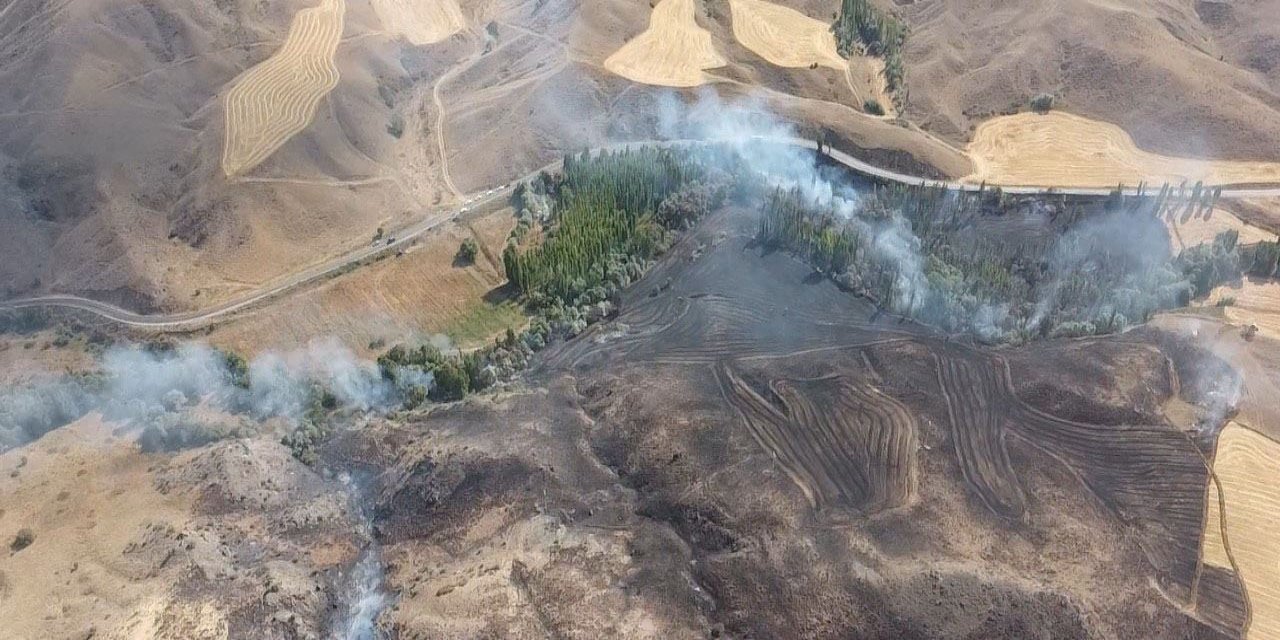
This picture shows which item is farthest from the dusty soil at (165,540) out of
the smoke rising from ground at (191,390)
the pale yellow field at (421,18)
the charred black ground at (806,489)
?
the pale yellow field at (421,18)

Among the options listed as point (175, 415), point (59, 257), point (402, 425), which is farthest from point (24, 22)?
point (402, 425)

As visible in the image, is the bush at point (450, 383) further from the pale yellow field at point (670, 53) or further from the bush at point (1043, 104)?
the bush at point (1043, 104)

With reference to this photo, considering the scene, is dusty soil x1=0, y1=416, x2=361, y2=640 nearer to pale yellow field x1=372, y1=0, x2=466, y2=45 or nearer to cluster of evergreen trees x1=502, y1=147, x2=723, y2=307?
cluster of evergreen trees x1=502, y1=147, x2=723, y2=307

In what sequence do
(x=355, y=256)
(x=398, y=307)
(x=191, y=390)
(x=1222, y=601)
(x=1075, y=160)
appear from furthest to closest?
(x=1075, y=160)
(x=355, y=256)
(x=398, y=307)
(x=191, y=390)
(x=1222, y=601)

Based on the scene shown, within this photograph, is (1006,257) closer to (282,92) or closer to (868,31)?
(868,31)

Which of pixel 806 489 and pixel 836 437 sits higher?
pixel 836 437

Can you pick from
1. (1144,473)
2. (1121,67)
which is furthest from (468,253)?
(1121,67)
